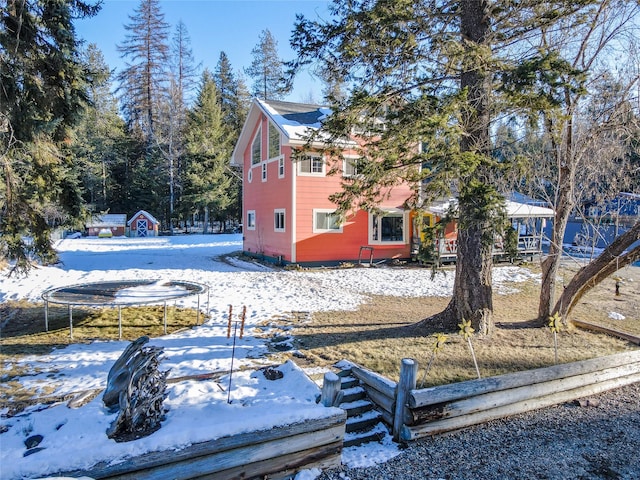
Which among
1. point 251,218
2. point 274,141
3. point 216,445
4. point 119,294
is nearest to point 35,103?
point 119,294

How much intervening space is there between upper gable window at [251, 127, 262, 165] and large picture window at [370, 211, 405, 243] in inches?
245

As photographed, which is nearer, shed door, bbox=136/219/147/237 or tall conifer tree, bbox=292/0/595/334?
tall conifer tree, bbox=292/0/595/334

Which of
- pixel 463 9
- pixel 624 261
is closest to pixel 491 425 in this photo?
pixel 624 261

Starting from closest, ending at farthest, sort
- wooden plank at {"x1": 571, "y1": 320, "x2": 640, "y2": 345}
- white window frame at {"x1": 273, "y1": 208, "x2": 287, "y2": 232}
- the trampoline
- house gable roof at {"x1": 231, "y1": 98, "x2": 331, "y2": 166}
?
wooden plank at {"x1": 571, "y1": 320, "x2": 640, "y2": 345} < the trampoline < house gable roof at {"x1": 231, "y1": 98, "x2": 331, "y2": 166} < white window frame at {"x1": 273, "y1": 208, "x2": 287, "y2": 232}

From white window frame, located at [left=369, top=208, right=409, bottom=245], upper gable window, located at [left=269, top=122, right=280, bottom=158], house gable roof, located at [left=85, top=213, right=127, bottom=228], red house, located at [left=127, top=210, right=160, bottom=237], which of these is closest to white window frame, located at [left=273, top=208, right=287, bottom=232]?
upper gable window, located at [left=269, top=122, right=280, bottom=158]

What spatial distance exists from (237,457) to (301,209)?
12.3 meters

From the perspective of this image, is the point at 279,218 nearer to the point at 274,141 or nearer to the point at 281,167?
the point at 281,167

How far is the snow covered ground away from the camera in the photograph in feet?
8.55

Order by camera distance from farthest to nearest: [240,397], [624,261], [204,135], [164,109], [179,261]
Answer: [164,109], [204,135], [179,261], [624,261], [240,397]

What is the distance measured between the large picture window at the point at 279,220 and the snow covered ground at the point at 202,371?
109 inches

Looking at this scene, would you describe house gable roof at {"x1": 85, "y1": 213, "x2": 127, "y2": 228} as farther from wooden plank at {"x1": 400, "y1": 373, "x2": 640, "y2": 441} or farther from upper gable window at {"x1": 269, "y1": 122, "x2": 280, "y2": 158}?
wooden plank at {"x1": 400, "y1": 373, "x2": 640, "y2": 441}

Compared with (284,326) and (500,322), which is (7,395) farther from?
(500,322)

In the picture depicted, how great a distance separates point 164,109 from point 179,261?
24.5 meters

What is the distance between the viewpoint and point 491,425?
4.04m
